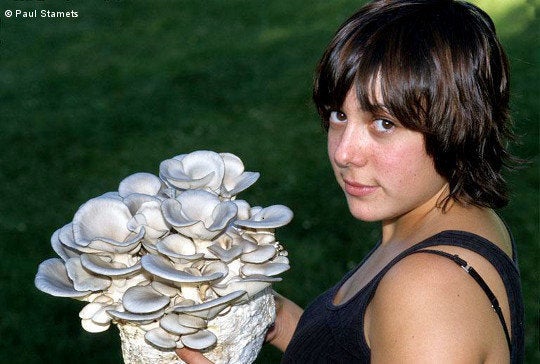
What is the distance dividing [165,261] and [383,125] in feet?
2.30

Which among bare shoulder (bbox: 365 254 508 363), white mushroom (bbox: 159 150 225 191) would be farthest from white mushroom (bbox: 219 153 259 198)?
bare shoulder (bbox: 365 254 508 363)

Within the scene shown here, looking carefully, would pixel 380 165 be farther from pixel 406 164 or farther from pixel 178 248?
pixel 178 248

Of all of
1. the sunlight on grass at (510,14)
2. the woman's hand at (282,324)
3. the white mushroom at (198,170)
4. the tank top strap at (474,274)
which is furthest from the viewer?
the sunlight on grass at (510,14)

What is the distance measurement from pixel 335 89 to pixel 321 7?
7.69 metres

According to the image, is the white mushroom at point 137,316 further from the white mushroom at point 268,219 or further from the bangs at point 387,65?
the bangs at point 387,65

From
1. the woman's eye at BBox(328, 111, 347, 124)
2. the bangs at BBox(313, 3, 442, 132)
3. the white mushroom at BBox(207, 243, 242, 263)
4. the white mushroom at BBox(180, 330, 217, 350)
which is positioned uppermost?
the bangs at BBox(313, 3, 442, 132)

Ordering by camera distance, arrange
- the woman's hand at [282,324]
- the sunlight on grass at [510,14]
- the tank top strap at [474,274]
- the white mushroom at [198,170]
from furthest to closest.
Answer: the sunlight on grass at [510,14]
the woman's hand at [282,324]
the white mushroom at [198,170]
the tank top strap at [474,274]

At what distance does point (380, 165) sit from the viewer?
2135 mm

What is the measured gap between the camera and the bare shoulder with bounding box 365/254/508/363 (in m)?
1.88

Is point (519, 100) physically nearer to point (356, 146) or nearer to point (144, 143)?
point (144, 143)

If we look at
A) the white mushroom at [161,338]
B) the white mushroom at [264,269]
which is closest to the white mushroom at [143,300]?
the white mushroom at [161,338]

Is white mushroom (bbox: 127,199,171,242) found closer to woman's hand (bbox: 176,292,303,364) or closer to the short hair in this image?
the short hair

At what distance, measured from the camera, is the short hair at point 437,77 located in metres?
2.04

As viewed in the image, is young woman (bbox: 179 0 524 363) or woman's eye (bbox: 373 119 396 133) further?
woman's eye (bbox: 373 119 396 133)
